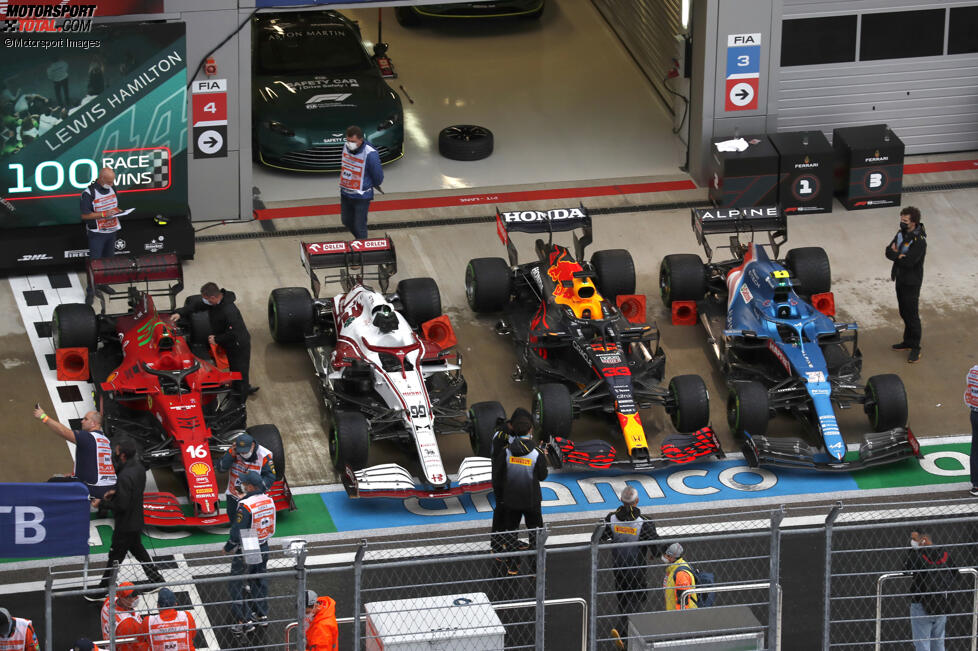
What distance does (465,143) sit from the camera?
27.3 metres

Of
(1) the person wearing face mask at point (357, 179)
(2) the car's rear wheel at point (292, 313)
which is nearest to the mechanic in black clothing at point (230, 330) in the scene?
(2) the car's rear wheel at point (292, 313)

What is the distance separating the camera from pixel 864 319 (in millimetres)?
23359

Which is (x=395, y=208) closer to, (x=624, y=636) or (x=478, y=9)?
(x=478, y=9)

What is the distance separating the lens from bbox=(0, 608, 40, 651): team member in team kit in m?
14.8

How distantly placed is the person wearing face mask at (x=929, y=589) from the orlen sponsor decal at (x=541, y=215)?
8.13 metres

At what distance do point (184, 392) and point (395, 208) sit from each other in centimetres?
655

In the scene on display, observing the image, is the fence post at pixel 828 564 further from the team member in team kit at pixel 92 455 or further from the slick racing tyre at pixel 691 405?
the team member in team kit at pixel 92 455

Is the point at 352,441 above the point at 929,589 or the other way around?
above

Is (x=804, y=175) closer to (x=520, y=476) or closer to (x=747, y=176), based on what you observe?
(x=747, y=176)

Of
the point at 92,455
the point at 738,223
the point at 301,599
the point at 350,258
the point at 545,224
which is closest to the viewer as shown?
the point at 301,599

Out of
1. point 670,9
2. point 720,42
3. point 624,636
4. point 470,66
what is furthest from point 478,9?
point 624,636

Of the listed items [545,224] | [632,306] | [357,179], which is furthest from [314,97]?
[632,306]

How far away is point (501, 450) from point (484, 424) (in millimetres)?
1795

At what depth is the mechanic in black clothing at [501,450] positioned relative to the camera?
18.0 meters
